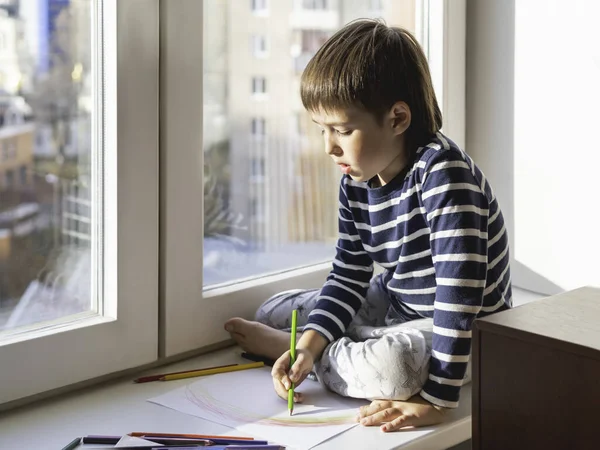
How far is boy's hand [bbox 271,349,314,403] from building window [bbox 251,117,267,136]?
0.39 metres

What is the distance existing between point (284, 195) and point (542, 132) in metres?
0.51

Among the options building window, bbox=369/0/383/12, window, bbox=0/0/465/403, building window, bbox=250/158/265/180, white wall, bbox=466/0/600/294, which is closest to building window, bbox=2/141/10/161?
window, bbox=0/0/465/403

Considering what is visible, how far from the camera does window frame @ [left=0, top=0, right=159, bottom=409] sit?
1.00 m

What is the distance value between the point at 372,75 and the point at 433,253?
24 cm

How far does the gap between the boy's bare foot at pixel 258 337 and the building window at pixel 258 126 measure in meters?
0.30

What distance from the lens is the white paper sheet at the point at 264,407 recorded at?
89 centimetres

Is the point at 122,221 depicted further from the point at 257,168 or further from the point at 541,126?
the point at 541,126

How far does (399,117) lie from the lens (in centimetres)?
105

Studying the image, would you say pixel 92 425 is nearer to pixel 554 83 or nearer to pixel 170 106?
pixel 170 106

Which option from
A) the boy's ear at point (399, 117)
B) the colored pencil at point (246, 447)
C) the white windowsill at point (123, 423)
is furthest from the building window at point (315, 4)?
the colored pencil at point (246, 447)

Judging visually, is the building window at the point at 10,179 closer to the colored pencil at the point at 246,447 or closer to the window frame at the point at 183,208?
the window frame at the point at 183,208

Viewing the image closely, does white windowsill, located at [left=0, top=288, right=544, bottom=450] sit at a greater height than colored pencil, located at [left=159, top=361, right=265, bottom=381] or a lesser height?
lesser

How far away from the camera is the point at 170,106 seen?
3.51ft

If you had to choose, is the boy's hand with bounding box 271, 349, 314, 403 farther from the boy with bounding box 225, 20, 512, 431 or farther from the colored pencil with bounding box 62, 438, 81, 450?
the colored pencil with bounding box 62, 438, 81, 450
